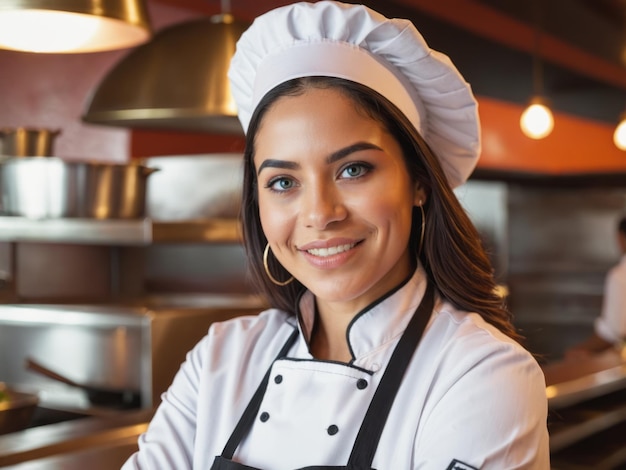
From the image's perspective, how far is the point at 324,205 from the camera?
1315mm

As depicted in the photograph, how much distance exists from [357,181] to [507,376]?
0.36 m

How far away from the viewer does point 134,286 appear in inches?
165

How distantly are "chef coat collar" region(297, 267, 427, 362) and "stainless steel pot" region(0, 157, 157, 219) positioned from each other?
1661 millimetres

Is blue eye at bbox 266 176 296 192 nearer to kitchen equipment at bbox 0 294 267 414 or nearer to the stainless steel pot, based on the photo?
kitchen equipment at bbox 0 294 267 414

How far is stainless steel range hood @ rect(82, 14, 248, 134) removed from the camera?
2438 millimetres

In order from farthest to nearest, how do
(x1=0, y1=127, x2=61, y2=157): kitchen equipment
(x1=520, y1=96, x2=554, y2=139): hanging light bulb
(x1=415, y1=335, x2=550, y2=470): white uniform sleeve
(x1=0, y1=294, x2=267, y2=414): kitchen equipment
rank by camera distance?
(x1=520, y1=96, x2=554, y2=139): hanging light bulb < (x1=0, y1=127, x2=61, y2=157): kitchen equipment < (x1=0, y1=294, x2=267, y2=414): kitchen equipment < (x1=415, y1=335, x2=550, y2=470): white uniform sleeve

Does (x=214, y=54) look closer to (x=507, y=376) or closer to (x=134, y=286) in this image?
(x=507, y=376)

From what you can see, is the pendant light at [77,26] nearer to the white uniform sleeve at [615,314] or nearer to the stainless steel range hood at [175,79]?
the stainless steel range hood at [175,79]

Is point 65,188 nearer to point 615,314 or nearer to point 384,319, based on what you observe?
point 384,319

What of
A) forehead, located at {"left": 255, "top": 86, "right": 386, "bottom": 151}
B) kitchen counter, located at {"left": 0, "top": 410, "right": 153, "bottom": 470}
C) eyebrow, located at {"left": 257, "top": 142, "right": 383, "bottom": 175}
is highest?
forehead, located at {"left": 255, "top": 86, "right": 386, "bottom": 151}

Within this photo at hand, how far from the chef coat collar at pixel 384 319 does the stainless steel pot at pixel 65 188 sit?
1.66 m

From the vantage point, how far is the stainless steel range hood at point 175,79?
2.44 metres

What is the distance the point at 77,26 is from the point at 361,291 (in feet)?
3.33

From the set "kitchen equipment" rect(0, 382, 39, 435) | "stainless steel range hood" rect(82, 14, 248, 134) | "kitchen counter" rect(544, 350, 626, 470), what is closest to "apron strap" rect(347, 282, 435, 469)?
"stainless steel range hood" rect(82, 14, 248, 134)
